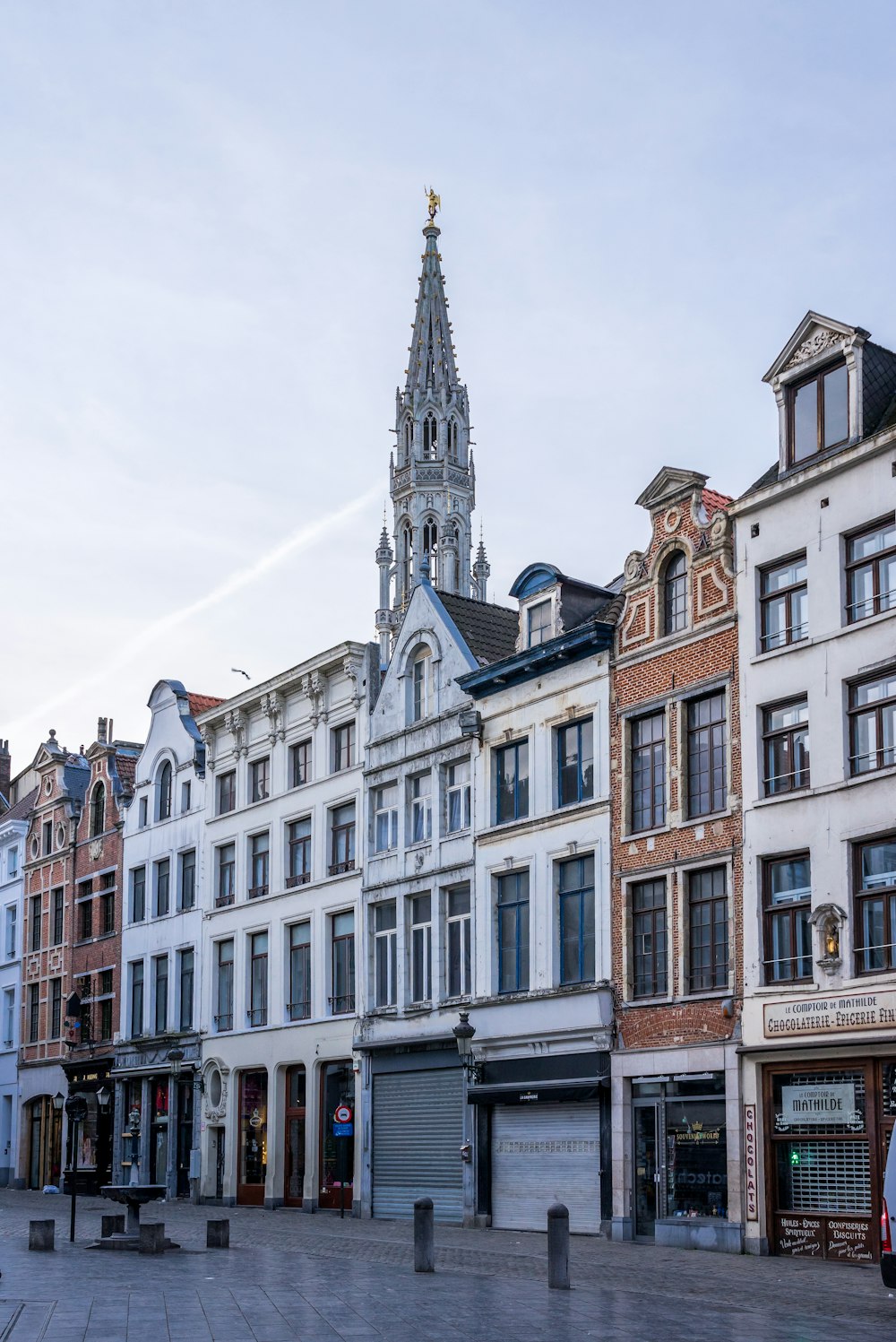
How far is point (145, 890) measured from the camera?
56.4m

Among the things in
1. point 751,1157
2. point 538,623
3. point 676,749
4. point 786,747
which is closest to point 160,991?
point 538,623

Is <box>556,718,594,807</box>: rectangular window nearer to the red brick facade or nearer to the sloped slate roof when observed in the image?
the red brick facade

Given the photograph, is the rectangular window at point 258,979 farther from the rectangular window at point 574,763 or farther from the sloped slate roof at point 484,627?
the rectangular window at point 574,763

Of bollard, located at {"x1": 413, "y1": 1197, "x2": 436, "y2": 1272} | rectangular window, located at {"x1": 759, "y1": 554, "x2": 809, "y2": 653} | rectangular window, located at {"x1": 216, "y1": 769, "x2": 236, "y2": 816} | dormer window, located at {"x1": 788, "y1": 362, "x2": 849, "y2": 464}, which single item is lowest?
bollard, located at {"x1": 413, "y1": 1197, "x2": 436, "y2": 1272}

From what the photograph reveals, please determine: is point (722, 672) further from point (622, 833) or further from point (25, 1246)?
point (25, 1246)

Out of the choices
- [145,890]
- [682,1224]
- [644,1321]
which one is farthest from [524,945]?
[145,890]

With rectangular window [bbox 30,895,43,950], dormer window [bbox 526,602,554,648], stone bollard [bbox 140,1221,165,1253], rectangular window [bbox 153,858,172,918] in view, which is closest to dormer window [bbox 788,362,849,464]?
dormer window [bbox 526,602,554,648]

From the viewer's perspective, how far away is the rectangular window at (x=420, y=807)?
4172 cm

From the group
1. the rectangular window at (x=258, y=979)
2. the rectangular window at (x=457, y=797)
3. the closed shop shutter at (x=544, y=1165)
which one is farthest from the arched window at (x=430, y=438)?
the closed shop shutter at (x=544, y=1165)

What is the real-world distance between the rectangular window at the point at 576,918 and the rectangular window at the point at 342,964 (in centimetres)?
937

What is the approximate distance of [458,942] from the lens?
40125 mm

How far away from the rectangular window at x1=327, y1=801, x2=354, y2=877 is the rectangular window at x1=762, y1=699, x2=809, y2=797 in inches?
635

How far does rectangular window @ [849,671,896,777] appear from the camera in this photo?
1129 inches

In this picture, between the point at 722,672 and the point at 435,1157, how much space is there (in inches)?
547
